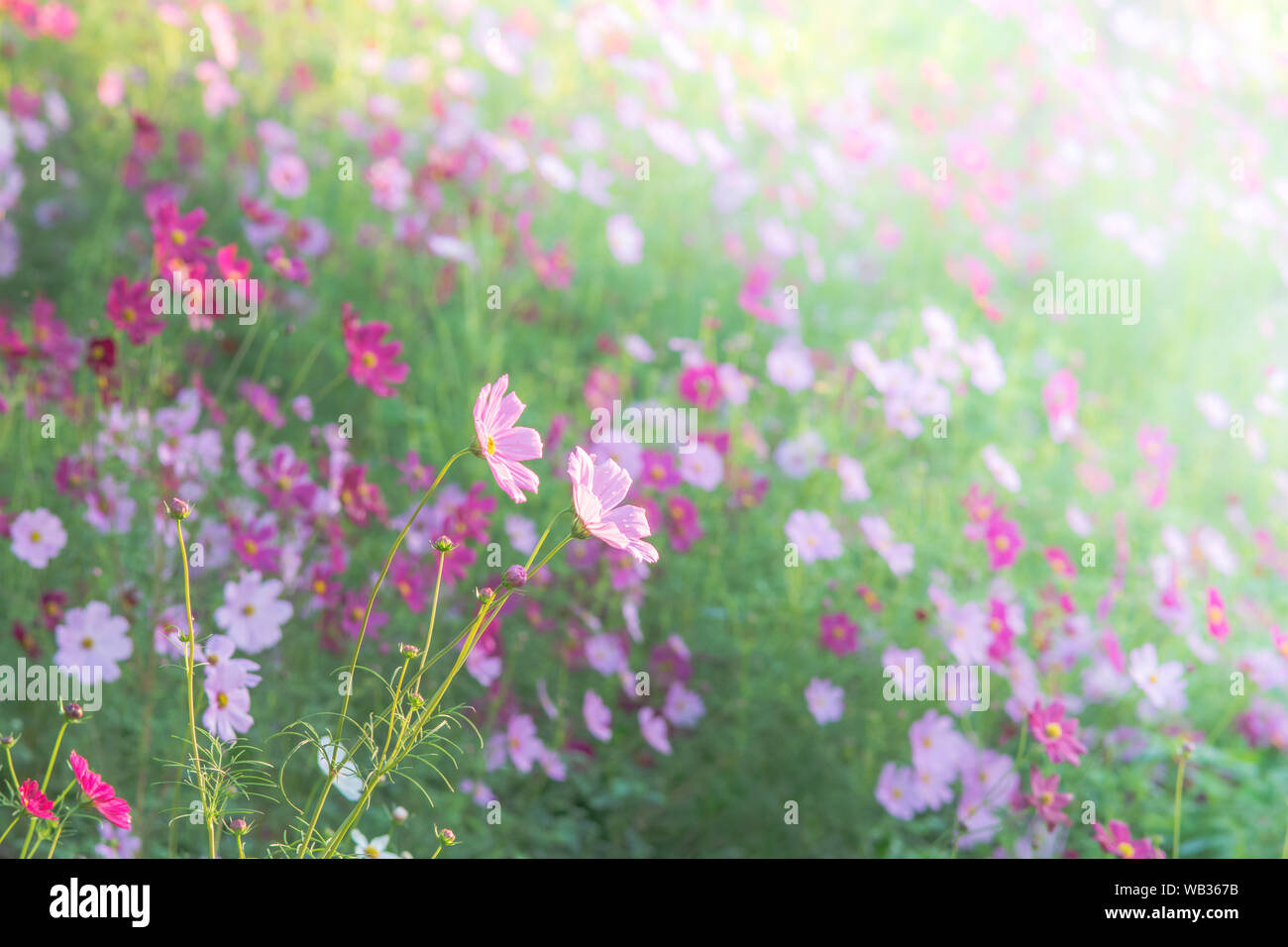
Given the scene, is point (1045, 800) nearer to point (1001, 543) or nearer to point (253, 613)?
point (1001, 543)

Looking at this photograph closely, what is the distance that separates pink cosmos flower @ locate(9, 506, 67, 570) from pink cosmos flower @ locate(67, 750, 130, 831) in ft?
2.22

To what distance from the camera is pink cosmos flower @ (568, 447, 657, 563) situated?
88 cm

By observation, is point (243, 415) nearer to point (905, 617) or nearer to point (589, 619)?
point (589, 619)

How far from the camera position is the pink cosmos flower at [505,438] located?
3.08 ft

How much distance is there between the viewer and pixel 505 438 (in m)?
0.99

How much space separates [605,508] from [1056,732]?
95cm

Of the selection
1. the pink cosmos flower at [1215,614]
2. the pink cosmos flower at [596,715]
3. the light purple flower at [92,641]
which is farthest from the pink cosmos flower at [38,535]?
the pink cosmos flower at [1215,614]

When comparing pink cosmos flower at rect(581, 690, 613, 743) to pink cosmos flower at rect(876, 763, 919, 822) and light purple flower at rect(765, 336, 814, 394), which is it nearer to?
pink cosmos flower at rect(876, 763, 919, 822)

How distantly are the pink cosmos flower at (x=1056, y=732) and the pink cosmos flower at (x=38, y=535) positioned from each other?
143 centimetres

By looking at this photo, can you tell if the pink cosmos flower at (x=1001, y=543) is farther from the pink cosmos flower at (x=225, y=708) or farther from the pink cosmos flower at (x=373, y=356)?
the pink cosmos flower at (x=225, y=708)

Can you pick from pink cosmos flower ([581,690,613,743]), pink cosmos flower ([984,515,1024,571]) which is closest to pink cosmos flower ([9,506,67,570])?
pink cosmos flower ([581,690,613,743])

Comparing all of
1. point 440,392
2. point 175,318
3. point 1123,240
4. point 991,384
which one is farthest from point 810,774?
point 1123,240

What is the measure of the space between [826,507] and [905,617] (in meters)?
0.31

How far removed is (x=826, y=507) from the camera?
2291mm
